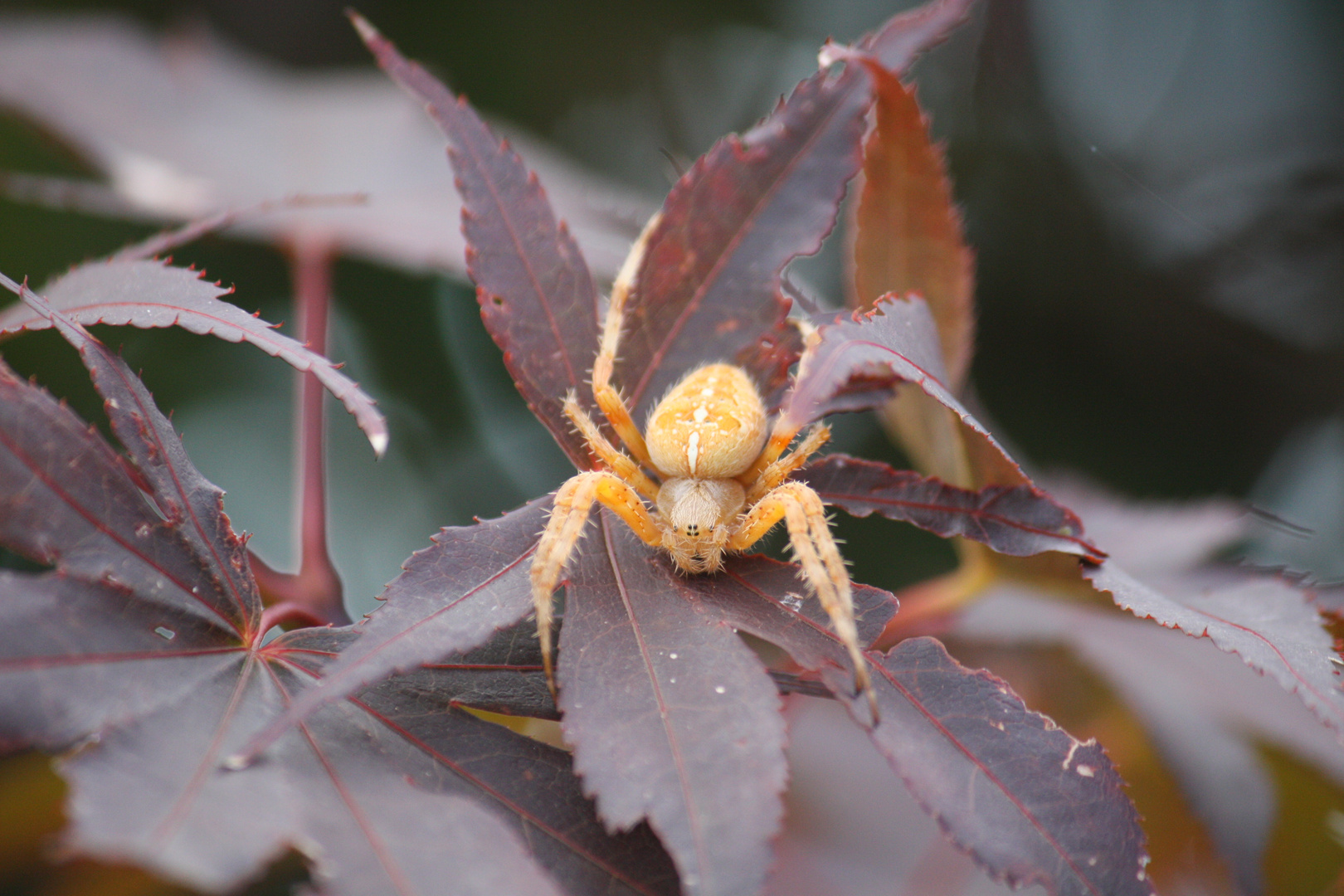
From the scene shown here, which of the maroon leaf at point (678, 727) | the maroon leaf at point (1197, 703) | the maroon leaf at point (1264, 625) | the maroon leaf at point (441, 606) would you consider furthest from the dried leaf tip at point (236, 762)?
the maroon leaf at point (1197, 703)

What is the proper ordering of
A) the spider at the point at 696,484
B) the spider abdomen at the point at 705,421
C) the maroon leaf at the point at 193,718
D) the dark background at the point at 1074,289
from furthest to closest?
the dark background at the point at 1074,289 < the spider abdomen at the point at 705,421 < the spider at the point at 696,484 < the maroon leaf at the point at 193,718

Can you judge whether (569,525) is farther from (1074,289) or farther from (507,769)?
(1074,289)

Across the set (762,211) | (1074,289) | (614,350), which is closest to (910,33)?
(762,211)

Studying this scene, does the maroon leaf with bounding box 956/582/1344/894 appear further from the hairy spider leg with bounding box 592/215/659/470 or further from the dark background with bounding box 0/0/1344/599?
the hairy spider leg with bounding box 592/215/659/470

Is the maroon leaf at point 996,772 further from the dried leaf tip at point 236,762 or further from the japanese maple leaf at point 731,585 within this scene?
the dried leaf tip at point 236,762

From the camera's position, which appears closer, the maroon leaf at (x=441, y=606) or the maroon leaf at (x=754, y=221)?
the maroon leaf at (x=441, y=606)

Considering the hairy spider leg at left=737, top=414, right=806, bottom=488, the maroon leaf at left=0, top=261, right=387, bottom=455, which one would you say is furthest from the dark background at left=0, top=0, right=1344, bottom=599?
the maroon leaf at left=0, top=261, right=387, bottom=455
